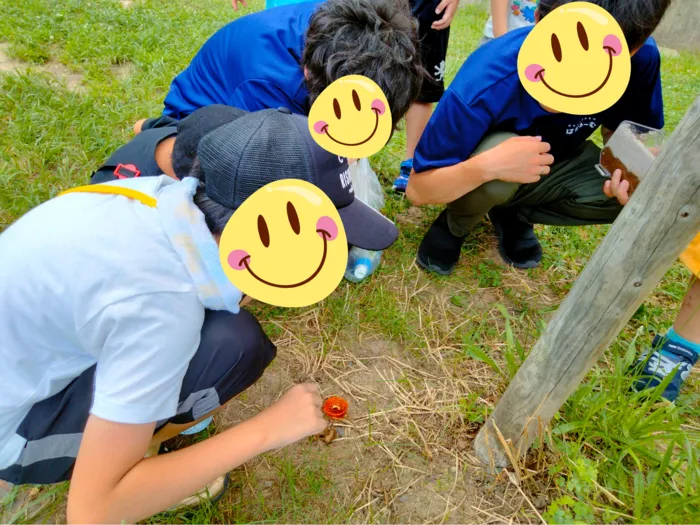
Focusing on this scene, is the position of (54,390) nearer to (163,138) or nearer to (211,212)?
(211,212)

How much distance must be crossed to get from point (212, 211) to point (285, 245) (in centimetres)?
26


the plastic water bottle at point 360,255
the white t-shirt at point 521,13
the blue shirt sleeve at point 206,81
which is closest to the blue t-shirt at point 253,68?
the blue shirt sleeve at point 206,81

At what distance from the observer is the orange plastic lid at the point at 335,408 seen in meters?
1.42

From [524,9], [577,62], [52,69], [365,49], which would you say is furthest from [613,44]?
[52,69]

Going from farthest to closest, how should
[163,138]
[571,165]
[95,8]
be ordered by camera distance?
1. [95,8]
2. [571,165]
3. [163,138]

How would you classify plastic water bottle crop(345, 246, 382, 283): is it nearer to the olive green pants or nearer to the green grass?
the green grass

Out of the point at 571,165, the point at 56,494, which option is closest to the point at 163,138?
the point at 56,494

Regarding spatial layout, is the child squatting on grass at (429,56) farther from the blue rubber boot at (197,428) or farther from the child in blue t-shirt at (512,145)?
the blue rubber boot at (197,428)

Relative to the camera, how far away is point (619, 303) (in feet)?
3.13

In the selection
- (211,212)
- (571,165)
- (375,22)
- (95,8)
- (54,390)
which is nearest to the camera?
(211,212)

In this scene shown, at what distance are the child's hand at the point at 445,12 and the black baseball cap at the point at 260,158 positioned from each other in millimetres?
1386

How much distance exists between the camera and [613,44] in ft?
3.29

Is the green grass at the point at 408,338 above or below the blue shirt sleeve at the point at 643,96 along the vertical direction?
below

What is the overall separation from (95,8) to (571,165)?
334cm
